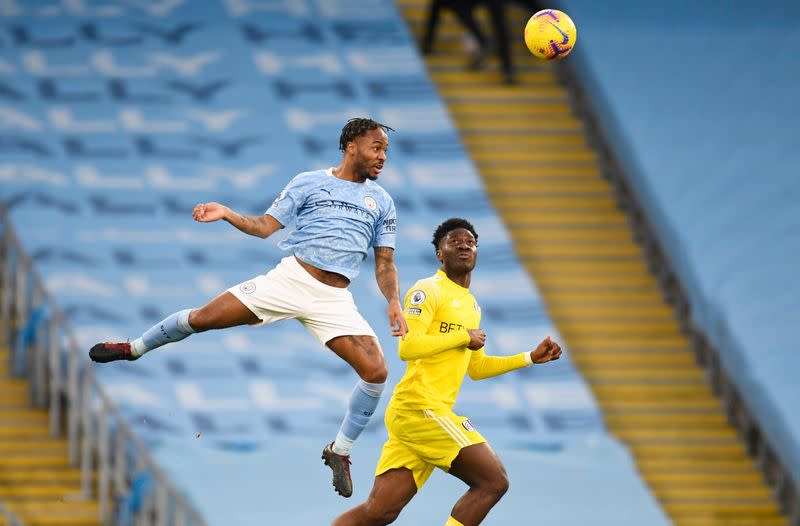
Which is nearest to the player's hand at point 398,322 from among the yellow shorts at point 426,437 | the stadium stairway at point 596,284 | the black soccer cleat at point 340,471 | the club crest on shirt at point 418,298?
the club crest on shirt at point 418,298

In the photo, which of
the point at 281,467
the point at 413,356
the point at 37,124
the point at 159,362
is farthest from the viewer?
the point at 37,124

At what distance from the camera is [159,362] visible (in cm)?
1670

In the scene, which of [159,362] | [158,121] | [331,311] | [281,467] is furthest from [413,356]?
[158,121]

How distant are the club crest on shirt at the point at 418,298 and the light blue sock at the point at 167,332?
143 cm

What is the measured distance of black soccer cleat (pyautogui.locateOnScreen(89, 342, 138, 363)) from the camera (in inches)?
399

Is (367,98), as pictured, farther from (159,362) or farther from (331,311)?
(331,311)

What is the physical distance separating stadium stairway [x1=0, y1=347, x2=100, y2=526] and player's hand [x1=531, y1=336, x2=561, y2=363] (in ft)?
22.9

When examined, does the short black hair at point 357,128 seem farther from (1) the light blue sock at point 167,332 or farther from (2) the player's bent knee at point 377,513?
(2) the player's bent knee at point 377,513

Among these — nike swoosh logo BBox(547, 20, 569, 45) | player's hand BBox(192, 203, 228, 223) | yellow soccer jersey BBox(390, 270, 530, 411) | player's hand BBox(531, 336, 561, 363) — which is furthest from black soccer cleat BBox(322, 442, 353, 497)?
nike swoosh logo BBox(547, 20, 569, 45)

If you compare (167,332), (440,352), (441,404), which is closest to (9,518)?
(167,332)

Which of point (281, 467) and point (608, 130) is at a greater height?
point (608, 130)

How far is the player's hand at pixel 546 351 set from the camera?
386 inches

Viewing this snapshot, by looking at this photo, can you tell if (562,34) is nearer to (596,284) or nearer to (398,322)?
(398,322)

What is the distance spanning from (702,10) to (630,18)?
0.99 m
